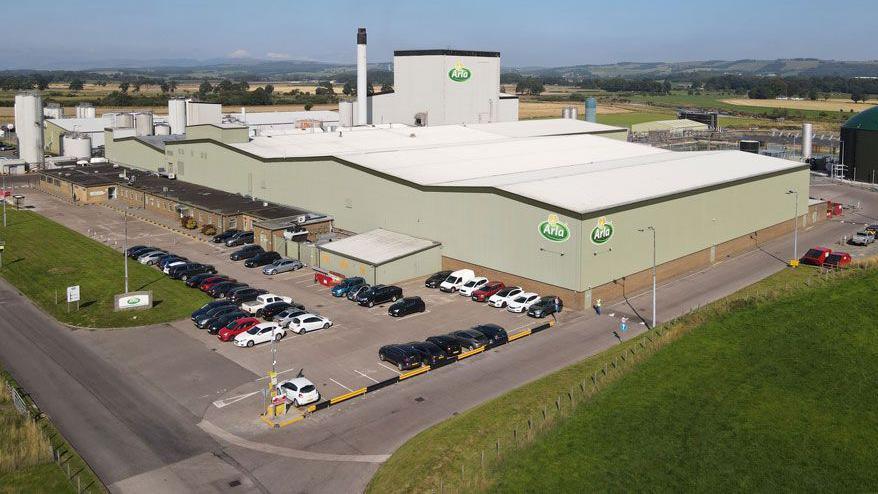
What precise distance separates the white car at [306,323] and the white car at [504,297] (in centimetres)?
897

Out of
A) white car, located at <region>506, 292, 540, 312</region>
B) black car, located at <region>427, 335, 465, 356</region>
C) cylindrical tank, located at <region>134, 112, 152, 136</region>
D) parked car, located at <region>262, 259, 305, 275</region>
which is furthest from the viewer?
cylindrical tank, located at <region>134, 112, 152, 136</region>

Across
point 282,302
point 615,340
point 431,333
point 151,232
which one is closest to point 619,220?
point 615,340

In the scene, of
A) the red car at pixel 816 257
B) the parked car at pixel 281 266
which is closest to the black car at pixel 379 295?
the parked car at pixel 281 266

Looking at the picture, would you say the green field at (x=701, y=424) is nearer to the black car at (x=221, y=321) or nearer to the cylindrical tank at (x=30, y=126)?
the black car at (x=221, y=321)

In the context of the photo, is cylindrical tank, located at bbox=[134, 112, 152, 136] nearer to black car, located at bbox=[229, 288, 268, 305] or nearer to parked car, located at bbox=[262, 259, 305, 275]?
parked car, located at bbox=[262, 259, 305, 275]

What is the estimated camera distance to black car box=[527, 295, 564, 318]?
39.1 meters

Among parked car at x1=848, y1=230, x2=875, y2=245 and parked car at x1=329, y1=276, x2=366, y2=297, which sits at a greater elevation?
parked car at x1=848, y1=230, x2=875, y2=245

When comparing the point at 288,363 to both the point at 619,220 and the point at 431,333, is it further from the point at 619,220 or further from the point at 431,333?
the point at 619,220

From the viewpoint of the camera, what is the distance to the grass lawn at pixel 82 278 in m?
39.5

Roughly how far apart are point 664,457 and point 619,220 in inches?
849

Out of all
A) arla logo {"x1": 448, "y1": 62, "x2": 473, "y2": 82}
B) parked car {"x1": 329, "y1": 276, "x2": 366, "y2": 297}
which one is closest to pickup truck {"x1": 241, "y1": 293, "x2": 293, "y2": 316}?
parked car {"x1": 329, "y1": 276, "x2": 366, "y2": 297}

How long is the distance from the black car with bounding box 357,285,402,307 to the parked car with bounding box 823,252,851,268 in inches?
1055

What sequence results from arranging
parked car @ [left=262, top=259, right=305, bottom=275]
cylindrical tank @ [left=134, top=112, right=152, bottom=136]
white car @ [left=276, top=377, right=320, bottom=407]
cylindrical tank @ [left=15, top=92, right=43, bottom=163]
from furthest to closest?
cylindrical tank @ [left=15, top=92, right=43, bottom=163], cylindrical tank @ [left=134, top=112, right=152, bottom=136], parked car @ [left=262, top=259, right=305, bottom=275], white car @ [left=276, top=377, right=320, bottom=407]

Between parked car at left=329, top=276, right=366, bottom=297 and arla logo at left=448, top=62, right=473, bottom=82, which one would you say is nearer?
parked car at left=329, top=276, right=366, bottom=297
